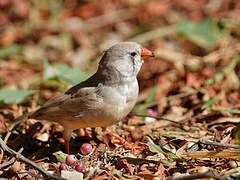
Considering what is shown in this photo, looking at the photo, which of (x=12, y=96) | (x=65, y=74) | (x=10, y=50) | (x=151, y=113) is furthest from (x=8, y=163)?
(x=10, y=50)

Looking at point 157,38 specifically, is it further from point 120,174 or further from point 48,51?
point 120,174

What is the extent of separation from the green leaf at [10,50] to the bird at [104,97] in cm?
216

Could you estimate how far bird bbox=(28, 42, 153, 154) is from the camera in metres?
3.98

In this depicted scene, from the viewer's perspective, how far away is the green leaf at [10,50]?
6367 mm

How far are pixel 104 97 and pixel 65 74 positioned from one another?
1.25 m

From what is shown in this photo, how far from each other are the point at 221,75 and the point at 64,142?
4.80 ft

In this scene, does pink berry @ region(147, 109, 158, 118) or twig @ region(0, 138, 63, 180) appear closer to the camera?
twig @ region(0, 138, 63, 180)

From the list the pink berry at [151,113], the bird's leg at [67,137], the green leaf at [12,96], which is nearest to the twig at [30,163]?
the bird's leg at [67,137]

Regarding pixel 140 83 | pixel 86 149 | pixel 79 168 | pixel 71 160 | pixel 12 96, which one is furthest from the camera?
pixel 140 83

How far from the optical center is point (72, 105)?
412cm

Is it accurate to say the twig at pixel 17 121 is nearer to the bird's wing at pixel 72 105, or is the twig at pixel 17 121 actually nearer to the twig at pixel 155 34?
the bird's wing at pixel 72 105

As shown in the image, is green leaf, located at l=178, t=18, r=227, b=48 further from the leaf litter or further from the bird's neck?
the bird's neck

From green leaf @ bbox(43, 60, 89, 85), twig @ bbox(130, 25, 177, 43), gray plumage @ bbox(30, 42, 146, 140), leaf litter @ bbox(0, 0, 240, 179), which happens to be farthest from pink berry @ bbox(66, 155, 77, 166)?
twig @ bbox(130, 25, 177, 43)

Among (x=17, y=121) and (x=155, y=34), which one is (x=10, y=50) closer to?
(x=155, y=34)
